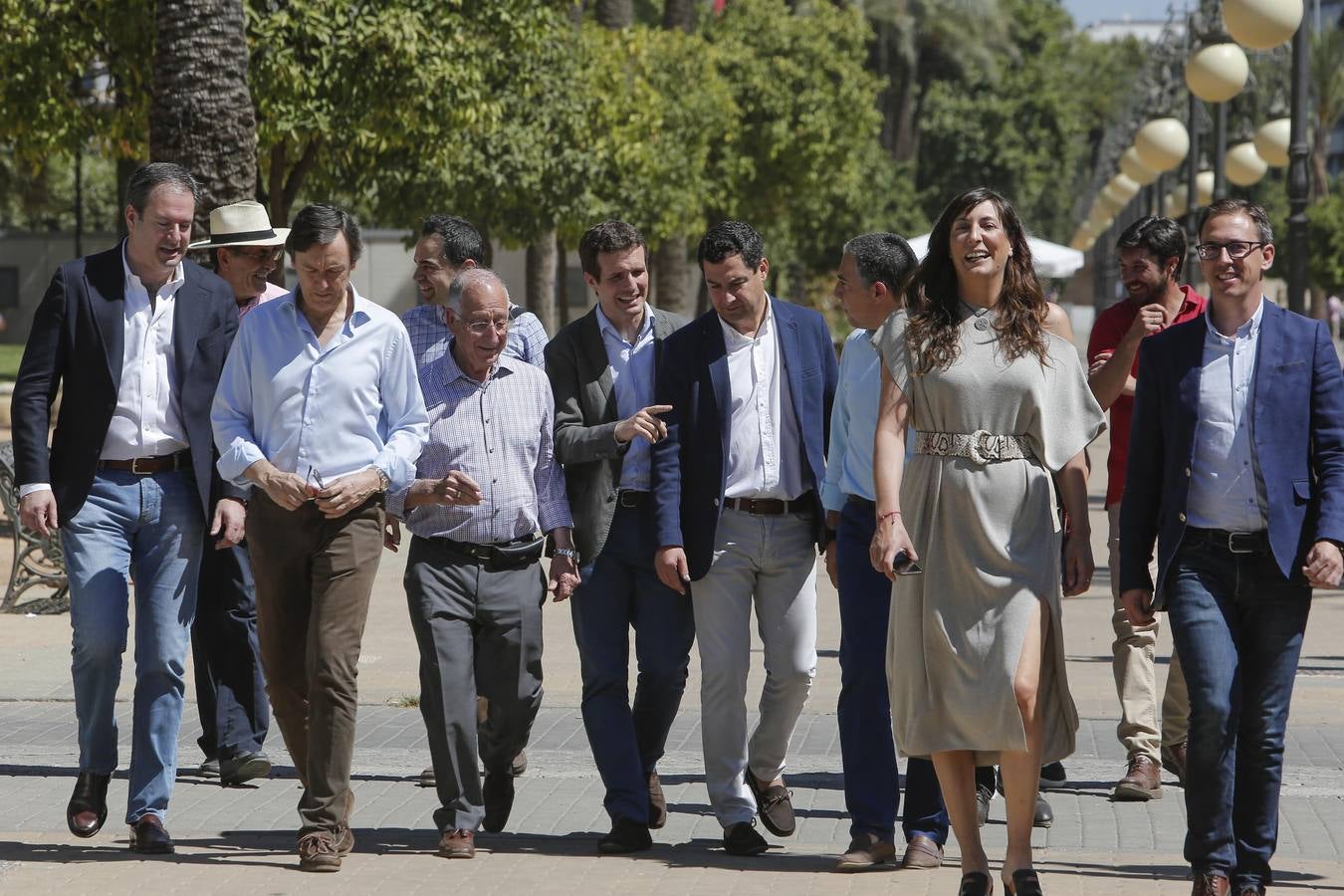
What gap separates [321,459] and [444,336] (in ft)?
3.83

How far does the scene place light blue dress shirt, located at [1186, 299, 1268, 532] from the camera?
207 inches

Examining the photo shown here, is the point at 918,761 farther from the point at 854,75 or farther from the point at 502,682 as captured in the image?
the point at 854,75

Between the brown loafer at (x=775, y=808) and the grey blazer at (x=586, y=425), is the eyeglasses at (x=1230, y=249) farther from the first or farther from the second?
the brown loafer at (x=775, y=808)

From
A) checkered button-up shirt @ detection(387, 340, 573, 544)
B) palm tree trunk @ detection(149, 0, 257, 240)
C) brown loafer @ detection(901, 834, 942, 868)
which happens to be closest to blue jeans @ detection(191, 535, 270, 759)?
checkered button-up shirt @ detection(387, 340, 573, 544)

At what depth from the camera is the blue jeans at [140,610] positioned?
5887mm

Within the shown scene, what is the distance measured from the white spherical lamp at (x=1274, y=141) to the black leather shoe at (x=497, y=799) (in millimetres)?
15632

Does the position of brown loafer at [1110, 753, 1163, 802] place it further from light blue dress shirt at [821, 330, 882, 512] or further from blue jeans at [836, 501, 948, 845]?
light blue dress shirt at [821, 330, 882, 512]

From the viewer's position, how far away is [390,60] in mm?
19156

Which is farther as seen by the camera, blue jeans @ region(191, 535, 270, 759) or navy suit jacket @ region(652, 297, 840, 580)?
blue jeans @ region(191, 535, 270, 759)

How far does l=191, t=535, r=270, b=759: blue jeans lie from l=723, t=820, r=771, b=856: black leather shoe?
1992 millimetres

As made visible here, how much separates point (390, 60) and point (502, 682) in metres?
13.9

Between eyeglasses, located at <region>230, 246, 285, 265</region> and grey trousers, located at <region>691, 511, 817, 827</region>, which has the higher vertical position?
eyeglasses, located at <region>230, 246, 285, 265</region>

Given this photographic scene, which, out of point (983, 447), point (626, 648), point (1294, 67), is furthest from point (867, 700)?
point (1294, 67)

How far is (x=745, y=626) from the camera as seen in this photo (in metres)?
6.12
